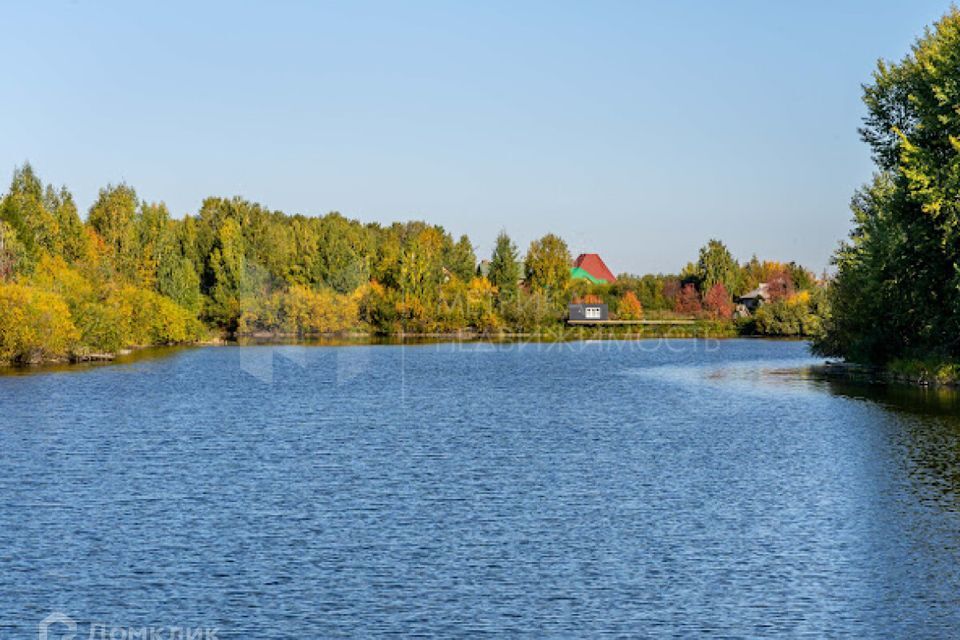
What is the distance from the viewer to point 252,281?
376ft

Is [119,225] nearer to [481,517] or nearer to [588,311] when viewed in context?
[588,311]

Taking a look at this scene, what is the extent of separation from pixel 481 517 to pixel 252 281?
95.7m

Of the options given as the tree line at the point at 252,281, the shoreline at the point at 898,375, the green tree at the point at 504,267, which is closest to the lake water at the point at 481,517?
the shoreline at the point at 898,375

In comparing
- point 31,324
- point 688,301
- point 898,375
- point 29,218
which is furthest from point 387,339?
point 898,375

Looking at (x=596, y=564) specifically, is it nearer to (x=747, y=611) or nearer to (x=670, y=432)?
(x=747, y=611)

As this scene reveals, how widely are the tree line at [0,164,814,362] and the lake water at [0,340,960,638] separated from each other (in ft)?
89.6

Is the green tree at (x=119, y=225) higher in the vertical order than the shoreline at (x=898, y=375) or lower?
higher

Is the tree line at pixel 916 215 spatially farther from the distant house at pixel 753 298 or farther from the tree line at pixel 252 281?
the distant house at pixel 753 298

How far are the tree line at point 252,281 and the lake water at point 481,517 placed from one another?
27316 mm

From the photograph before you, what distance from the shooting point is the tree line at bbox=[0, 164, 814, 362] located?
73.2 metres

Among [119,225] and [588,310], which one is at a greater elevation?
[119,225]

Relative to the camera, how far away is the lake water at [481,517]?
635 inches

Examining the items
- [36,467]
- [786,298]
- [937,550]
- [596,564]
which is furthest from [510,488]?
[786,298]

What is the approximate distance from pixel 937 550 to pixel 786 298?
389ft
